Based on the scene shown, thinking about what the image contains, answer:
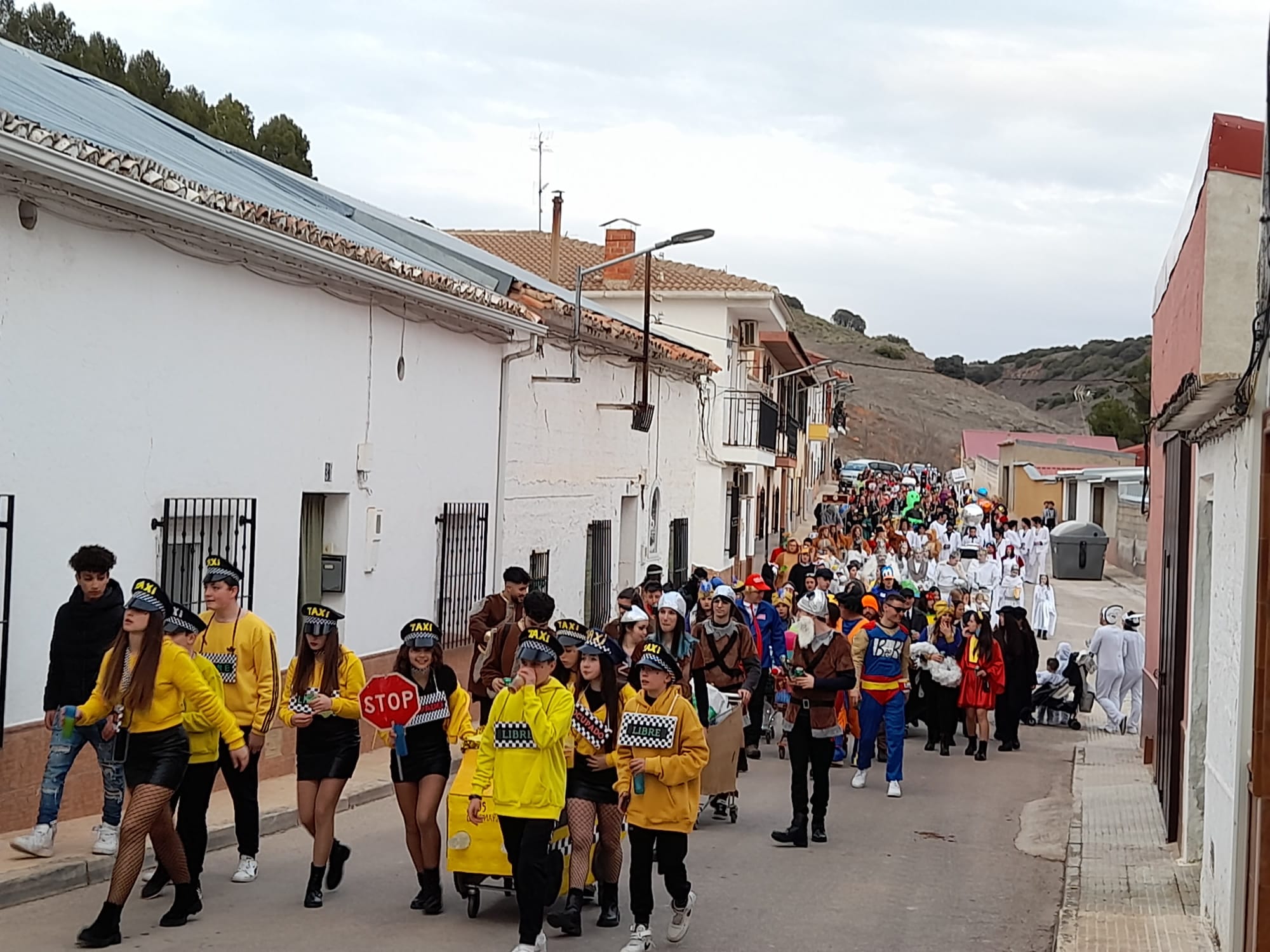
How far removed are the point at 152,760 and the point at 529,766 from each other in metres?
1.87

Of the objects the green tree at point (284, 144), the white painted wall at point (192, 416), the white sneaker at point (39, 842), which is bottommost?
the white sneaker at point (39, 842)

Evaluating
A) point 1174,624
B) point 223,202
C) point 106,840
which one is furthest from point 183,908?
point 1174,624

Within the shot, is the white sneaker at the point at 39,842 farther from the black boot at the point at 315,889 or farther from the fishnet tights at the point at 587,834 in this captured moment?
the fishnet tights at the point at 587,834

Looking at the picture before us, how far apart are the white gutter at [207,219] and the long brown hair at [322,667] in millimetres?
3180

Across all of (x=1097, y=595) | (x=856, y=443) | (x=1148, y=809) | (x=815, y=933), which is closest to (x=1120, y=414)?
(x=856, y=443)

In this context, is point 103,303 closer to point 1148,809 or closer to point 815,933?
point 815,933

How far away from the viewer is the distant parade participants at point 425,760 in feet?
27.6

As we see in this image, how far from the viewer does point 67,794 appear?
9773 mm

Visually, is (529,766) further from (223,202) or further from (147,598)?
(223,202)

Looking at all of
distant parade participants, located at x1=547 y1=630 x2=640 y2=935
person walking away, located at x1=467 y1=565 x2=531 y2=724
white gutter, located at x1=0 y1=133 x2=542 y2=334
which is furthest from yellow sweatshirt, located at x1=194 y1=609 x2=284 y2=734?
white gutter, located at x1=0 y1=133 x2=542 y2=334

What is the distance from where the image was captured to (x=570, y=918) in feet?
26.7

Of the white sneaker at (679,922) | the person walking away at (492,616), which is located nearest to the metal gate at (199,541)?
the person walking away at (492,616)

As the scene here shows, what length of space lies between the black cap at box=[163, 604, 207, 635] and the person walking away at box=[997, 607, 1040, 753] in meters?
10.8

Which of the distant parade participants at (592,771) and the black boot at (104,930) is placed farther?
the distant parade participants at (592,771)
